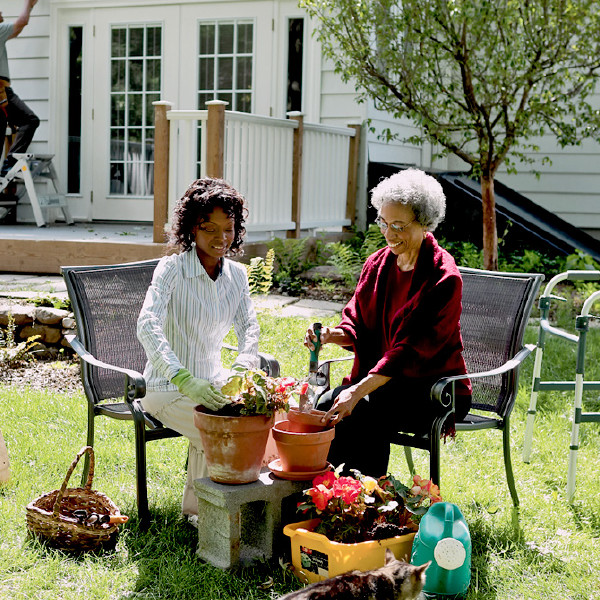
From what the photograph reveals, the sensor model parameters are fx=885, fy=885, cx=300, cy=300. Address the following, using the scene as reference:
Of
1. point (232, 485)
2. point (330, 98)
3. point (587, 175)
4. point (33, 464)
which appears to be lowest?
point (33, 464)

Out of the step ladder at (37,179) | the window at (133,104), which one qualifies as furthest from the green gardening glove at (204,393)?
the window at (133,104)

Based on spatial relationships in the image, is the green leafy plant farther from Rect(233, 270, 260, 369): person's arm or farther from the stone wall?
the stone wall

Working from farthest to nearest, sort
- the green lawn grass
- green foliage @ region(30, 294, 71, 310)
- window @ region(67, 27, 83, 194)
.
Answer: window @ region(67, 27, 83, 194) → green foliage @ region(30, 294, 71, 310) → the green lawn grass

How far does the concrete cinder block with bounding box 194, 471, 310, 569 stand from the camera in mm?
2910

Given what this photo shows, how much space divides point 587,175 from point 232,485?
328 inches

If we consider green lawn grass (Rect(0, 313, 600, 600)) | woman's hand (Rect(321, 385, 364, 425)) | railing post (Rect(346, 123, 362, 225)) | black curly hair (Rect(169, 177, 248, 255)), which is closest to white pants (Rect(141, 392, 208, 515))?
green lawn grass (Rect(0, 313, 600, 600))

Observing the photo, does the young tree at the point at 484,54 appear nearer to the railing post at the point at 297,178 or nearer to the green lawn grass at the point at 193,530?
the railing post at the point at 297,178

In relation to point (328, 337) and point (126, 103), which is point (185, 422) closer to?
point (328, 337)

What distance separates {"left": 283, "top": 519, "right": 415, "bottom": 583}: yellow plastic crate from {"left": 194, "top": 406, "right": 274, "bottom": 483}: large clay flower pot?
241 millimetres

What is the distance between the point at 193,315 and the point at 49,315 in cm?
266

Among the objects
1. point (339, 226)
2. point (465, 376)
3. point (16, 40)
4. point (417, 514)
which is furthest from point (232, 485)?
point (16, 40)

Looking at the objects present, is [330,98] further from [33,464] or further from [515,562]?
[515,562]

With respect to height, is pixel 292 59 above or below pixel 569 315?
above

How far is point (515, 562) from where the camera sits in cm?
305
